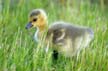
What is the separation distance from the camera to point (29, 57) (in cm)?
464

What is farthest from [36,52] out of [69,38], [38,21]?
[38,21]

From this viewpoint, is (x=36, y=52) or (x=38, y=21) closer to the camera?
(x=36, y=52)

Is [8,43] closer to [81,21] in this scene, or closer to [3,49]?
[3,49]

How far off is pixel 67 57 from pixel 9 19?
1.30 metres

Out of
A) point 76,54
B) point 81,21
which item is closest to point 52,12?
point 81,21

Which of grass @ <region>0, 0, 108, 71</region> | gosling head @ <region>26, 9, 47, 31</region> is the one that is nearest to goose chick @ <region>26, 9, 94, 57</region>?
grass @ <region>0, 0, 108, 71</region>

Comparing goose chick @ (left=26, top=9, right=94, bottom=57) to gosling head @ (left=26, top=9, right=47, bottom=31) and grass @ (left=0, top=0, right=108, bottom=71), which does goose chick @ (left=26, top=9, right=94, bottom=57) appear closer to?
grass @ (left=0, top=0, right=108, bottom=71)

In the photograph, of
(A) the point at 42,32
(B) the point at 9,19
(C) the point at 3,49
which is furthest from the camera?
(B) the point at 9,19

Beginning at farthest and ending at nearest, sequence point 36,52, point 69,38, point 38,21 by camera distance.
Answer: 1. point 38,21
2. point 69,38
3. point 36,52

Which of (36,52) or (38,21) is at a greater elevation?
(38,21)

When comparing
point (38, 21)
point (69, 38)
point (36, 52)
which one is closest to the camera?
point (36, 52)

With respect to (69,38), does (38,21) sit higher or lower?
higher

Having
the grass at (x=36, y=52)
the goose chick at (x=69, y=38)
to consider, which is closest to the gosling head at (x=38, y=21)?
the grass at (x=36, y=52)

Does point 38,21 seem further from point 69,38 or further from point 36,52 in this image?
point 36,52
